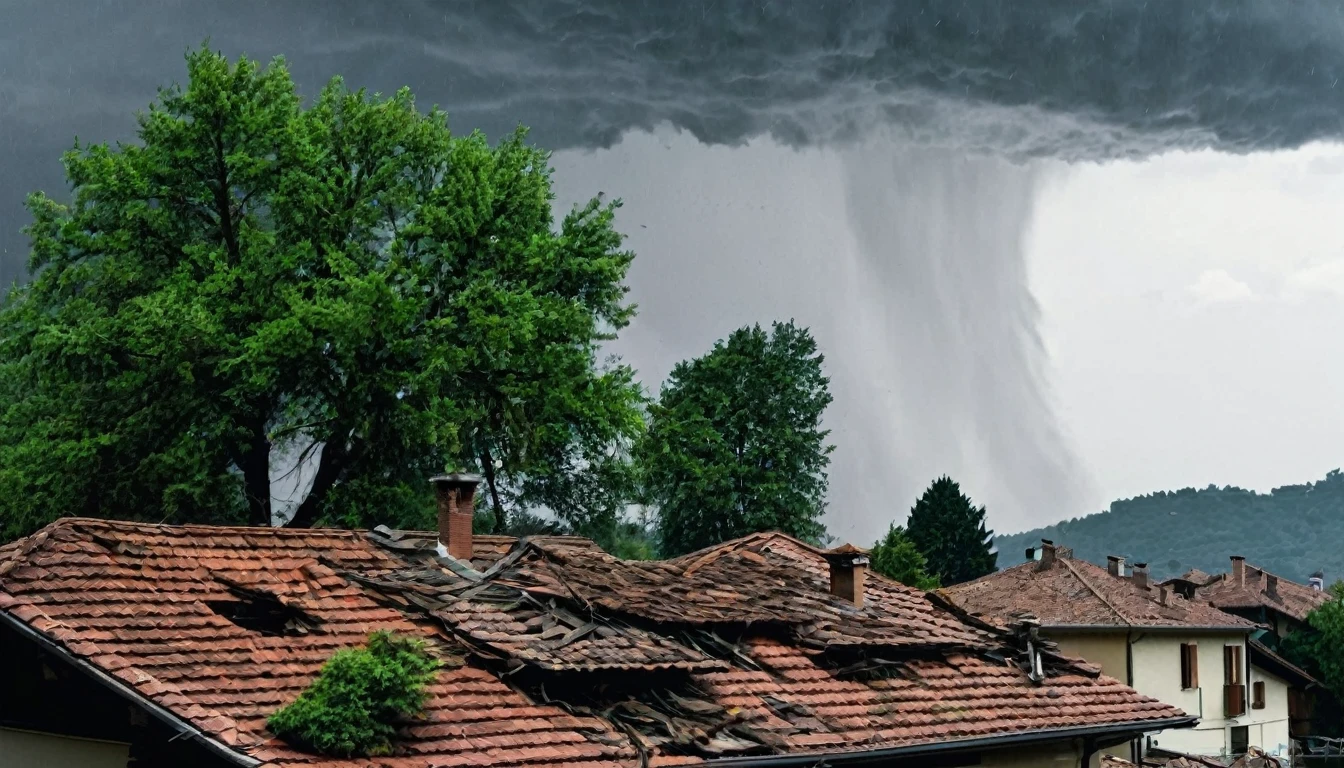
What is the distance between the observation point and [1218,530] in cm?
19012

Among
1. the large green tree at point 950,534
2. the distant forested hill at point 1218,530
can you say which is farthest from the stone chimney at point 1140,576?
the distant forested hill at point 1218,530

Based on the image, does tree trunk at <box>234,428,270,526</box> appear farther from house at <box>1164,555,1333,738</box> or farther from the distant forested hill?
the distant forested hill

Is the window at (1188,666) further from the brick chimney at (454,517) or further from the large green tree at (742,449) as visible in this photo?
the brick chimney at (454,517)

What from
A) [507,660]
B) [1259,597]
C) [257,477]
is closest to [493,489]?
[257,477]

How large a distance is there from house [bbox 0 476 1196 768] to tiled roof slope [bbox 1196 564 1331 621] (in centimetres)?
5435

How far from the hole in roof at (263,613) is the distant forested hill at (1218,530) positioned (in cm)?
16826

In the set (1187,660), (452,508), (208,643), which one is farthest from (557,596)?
(1187,660)

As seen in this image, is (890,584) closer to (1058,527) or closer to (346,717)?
(346,717)

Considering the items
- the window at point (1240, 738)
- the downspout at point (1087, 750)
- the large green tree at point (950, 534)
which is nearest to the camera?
the downspout at point (1087, 750)

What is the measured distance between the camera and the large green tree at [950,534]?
7869cm

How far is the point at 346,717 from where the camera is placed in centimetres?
1270

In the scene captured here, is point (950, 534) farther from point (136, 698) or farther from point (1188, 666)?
point (136, 698)

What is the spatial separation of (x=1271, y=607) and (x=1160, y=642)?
81.2 feet

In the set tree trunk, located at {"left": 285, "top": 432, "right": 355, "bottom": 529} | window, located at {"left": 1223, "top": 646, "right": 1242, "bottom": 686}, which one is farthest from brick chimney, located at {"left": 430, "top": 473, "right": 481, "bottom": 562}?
window, located at {"left": 1223, "top": 646, "right": 1242, "bottom": 686}
